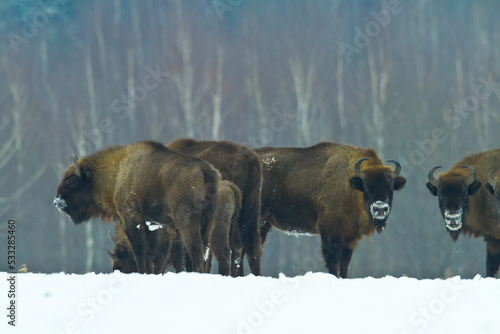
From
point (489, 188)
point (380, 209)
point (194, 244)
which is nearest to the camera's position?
point (194, 244)

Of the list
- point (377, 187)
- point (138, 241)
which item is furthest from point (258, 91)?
point (138, 241)

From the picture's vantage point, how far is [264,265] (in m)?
28.7

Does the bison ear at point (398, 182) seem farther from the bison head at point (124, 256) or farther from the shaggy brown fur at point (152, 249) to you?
the bison head at point (124, 256)

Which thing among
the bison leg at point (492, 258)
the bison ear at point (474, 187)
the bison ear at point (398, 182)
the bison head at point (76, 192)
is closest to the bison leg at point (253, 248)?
A: the bison ear at point (398, 182)

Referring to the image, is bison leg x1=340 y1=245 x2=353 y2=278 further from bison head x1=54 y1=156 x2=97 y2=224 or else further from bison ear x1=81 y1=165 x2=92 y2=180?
bison ear x1=81 y1=165 x2=92 y2=180

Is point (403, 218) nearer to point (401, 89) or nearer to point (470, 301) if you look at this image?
point (401, 89)

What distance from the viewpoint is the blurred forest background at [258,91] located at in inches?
1144

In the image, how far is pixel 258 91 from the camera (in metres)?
30.5

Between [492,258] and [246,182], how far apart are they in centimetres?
392

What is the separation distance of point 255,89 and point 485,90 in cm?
809

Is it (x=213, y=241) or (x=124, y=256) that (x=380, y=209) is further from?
(x=124, y=256)

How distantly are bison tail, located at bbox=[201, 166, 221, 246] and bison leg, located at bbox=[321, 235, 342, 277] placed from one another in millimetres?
2638

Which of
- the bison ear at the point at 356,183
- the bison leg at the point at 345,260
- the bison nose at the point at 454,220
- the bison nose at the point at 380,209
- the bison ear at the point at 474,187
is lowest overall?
the bison leg at the point at 345,260

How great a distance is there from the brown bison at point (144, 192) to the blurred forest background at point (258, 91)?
50.3 feet
